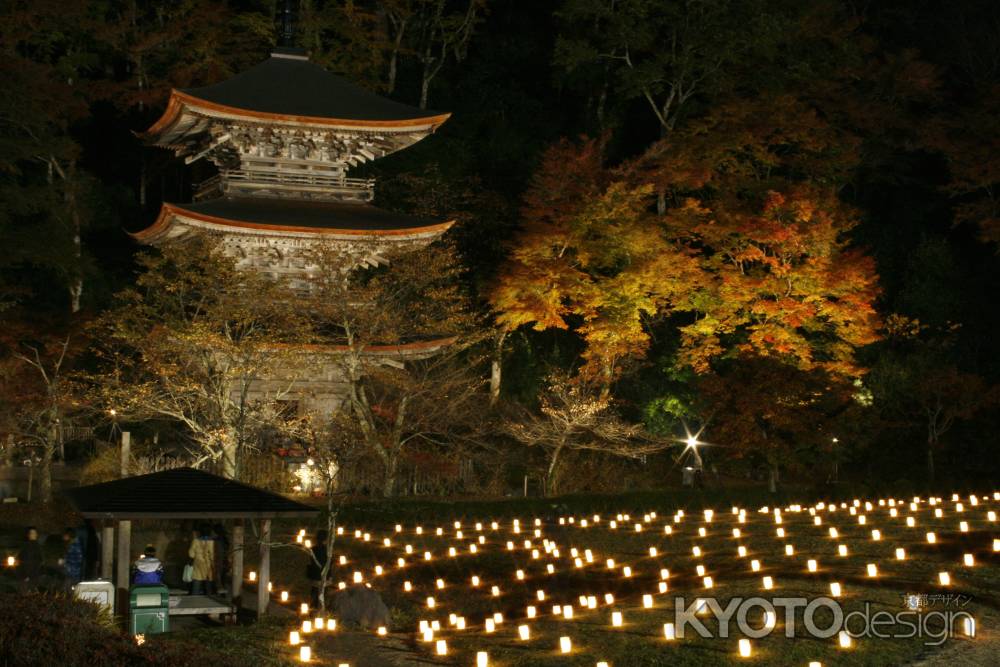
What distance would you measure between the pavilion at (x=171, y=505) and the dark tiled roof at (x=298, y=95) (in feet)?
46.4

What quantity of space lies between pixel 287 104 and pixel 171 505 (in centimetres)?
1576

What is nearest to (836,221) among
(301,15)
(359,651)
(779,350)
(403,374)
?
(779,350)

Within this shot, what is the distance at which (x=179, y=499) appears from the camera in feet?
47.5

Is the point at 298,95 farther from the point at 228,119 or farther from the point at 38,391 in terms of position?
the point at 38,391

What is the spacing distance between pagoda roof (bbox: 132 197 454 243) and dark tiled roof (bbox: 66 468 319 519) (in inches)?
445

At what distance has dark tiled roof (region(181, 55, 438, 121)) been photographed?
2783 cm

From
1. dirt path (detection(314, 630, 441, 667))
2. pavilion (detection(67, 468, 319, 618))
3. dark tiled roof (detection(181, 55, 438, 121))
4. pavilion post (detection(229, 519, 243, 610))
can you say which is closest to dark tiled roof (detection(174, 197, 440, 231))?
dark tiled roof (detection(181, 55, 438, 121))

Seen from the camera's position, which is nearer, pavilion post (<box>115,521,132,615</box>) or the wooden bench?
pavilion post (<box>115,521,132,615</box>)

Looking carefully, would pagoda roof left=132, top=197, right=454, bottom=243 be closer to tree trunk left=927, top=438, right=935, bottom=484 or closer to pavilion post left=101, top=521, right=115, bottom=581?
pavilion post left=101, top=521, right=115, bottom=581

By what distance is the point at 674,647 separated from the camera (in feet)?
41.3

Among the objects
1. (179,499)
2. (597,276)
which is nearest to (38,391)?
(179,499)

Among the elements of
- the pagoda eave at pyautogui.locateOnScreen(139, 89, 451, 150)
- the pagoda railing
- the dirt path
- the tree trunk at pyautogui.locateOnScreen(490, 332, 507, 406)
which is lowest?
the dirt path

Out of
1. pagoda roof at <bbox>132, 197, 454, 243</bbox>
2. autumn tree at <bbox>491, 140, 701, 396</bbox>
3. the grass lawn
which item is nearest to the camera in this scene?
the grass lawn

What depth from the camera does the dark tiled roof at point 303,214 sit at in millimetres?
26328
